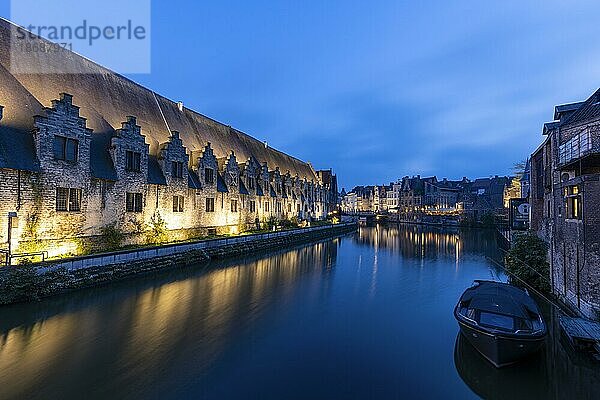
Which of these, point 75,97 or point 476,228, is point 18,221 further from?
point 476,228

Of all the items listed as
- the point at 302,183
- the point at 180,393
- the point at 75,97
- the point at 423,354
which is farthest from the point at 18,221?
the point at 302,183

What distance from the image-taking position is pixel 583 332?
398 inches

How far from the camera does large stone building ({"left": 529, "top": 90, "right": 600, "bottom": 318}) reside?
1143 centimetres

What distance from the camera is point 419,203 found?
102688 mm

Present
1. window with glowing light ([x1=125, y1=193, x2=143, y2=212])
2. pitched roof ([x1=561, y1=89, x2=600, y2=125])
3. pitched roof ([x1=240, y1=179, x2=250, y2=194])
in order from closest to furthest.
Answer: pitched roof ([x1=561, y1=89, x2=600, y2=125]), window with glowing light ([x1=125, y1=193, x2=143, y2=212]), pitched roof ([x1=240, y1=179, x2=250, y2=194])

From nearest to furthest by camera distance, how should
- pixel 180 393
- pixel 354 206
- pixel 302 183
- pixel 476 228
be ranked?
pixel 180 393
pixel 302 183
pixel 476 228
pixel 354 206

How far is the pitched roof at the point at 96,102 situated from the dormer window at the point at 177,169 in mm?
2146

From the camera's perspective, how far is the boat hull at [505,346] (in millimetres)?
8891

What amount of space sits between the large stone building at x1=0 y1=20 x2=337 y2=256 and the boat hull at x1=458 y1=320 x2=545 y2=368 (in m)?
21.4

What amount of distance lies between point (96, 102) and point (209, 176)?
39.3ft

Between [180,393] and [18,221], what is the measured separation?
602 inches

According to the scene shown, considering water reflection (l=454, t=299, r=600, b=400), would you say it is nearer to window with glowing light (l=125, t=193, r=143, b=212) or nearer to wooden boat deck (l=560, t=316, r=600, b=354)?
wooden boat deck (l=560, t=316, r=600, b=354)

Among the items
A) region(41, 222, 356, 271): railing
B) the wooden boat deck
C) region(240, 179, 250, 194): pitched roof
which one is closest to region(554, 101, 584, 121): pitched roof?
the wooden boat deck

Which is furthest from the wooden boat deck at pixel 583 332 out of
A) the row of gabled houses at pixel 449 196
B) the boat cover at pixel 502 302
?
the row of gabled houses at pixel 449 196
